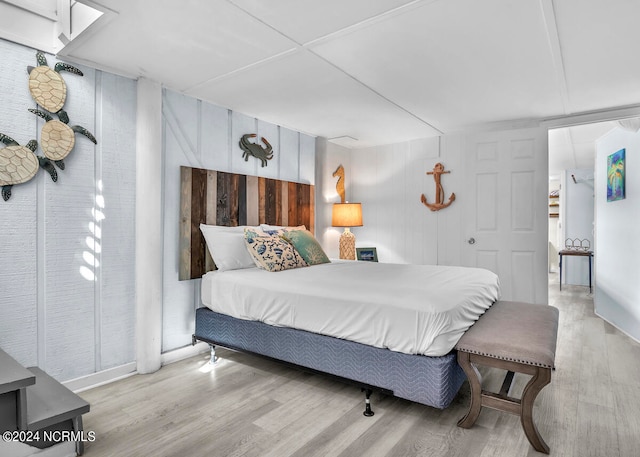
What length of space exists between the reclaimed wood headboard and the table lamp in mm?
655

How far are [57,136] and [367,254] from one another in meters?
3.52

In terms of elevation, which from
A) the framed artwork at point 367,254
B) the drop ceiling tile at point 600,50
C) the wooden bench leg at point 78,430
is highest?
the drop ceiling tile at point 600,50

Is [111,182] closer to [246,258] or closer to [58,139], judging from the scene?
[58,139]

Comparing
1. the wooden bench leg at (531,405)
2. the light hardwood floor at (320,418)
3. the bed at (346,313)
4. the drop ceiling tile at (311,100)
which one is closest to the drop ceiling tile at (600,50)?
the drop ceiling tile at (311,100)

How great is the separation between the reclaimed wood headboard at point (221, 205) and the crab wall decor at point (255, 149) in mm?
226

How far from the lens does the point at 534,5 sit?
1894mm

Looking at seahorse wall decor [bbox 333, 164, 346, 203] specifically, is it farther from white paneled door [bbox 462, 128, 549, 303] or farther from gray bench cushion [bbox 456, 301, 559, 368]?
gray bench cushion [bbox 456, 301, 559, 368]

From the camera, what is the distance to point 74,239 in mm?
2537

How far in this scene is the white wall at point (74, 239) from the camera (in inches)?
89.5

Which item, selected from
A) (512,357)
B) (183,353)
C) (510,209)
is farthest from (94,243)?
(510,209)

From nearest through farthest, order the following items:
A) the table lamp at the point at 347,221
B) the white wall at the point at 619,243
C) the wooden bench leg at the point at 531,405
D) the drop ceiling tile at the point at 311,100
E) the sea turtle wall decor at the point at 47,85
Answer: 1. the wooden bench leg at the point at 531,405
2. the sea turtle wall decor at the point at 47,85
3. the drop ceiling tile at the point at 311,100
4. the white wall at the point at 619,243
5. the table lamp at the point at 347,221

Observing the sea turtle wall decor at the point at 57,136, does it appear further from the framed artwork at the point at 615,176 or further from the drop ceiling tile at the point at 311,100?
the framed artwork at the point at 615,176

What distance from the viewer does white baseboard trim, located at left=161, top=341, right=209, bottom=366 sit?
3051 mm

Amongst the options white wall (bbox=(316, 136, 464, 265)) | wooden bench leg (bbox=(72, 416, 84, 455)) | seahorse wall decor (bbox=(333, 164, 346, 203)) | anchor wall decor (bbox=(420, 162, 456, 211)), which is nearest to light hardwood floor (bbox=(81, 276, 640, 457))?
wooden bench leg (bbox=(72, 416, 84, 455))
